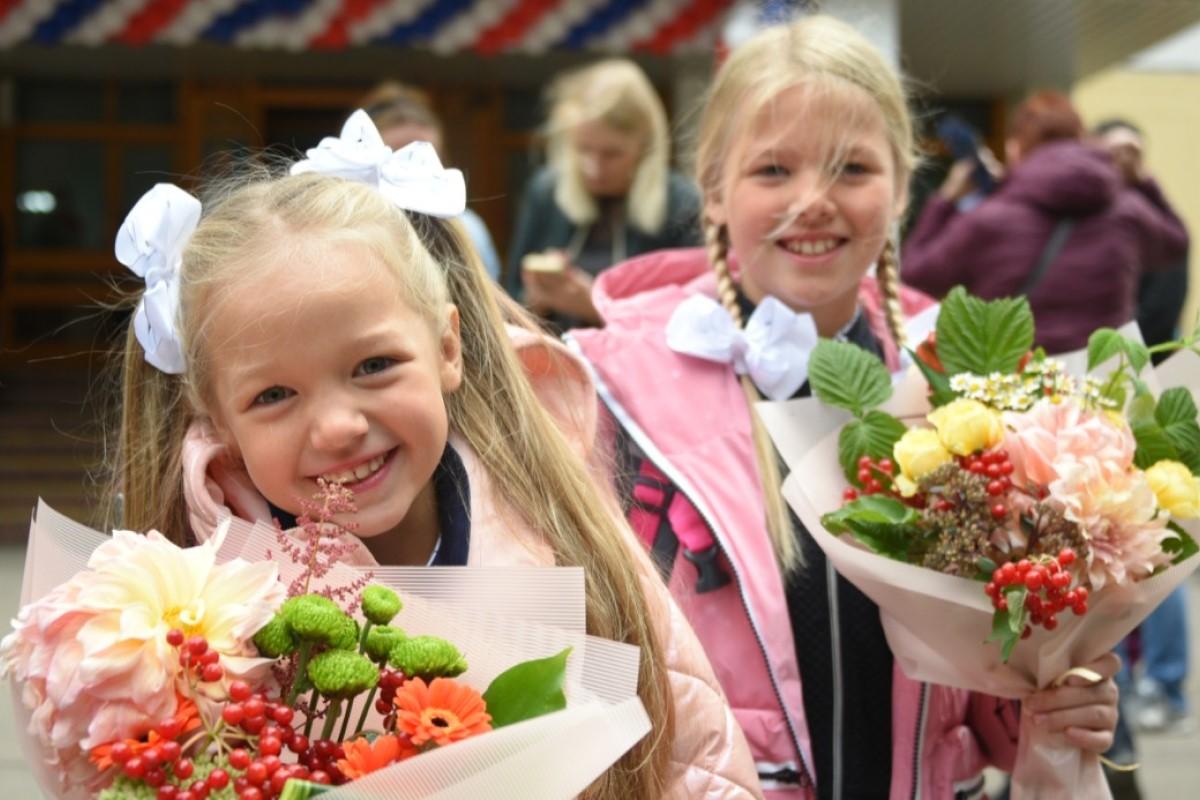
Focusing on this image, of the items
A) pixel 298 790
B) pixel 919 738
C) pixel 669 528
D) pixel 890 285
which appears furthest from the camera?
pixel 890 285

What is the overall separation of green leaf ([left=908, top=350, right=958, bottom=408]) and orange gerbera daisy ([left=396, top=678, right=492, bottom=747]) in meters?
0.97

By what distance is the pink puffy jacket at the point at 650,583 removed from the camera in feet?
6.00

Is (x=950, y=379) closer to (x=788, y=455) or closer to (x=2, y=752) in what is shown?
(x=788, y=455)

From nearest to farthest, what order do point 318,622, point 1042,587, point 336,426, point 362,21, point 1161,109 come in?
point 318,622, point 336,426, point 1042,587, point 362,21, point 1161,109

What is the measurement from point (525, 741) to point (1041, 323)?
3.42m

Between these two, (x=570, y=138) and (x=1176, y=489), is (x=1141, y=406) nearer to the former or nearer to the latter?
(x=1176, y=489)

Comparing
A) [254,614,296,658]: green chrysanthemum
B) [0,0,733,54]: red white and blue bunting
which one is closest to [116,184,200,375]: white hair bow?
[254,614,296,658]: green chrysanthemum

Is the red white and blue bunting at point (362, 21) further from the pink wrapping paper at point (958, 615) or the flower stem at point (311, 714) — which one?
the flower stem at point (311, 714)

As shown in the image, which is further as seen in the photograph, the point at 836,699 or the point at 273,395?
the point at 836,699

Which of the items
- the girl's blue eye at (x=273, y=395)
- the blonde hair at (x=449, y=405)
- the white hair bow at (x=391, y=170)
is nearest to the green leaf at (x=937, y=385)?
the blonde hair at (x=449, y=405)

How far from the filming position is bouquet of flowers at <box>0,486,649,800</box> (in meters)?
1.33

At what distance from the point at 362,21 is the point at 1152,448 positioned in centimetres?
803

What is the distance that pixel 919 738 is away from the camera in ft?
7.18

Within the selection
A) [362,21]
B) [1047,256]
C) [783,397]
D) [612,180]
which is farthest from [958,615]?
[362,21]
